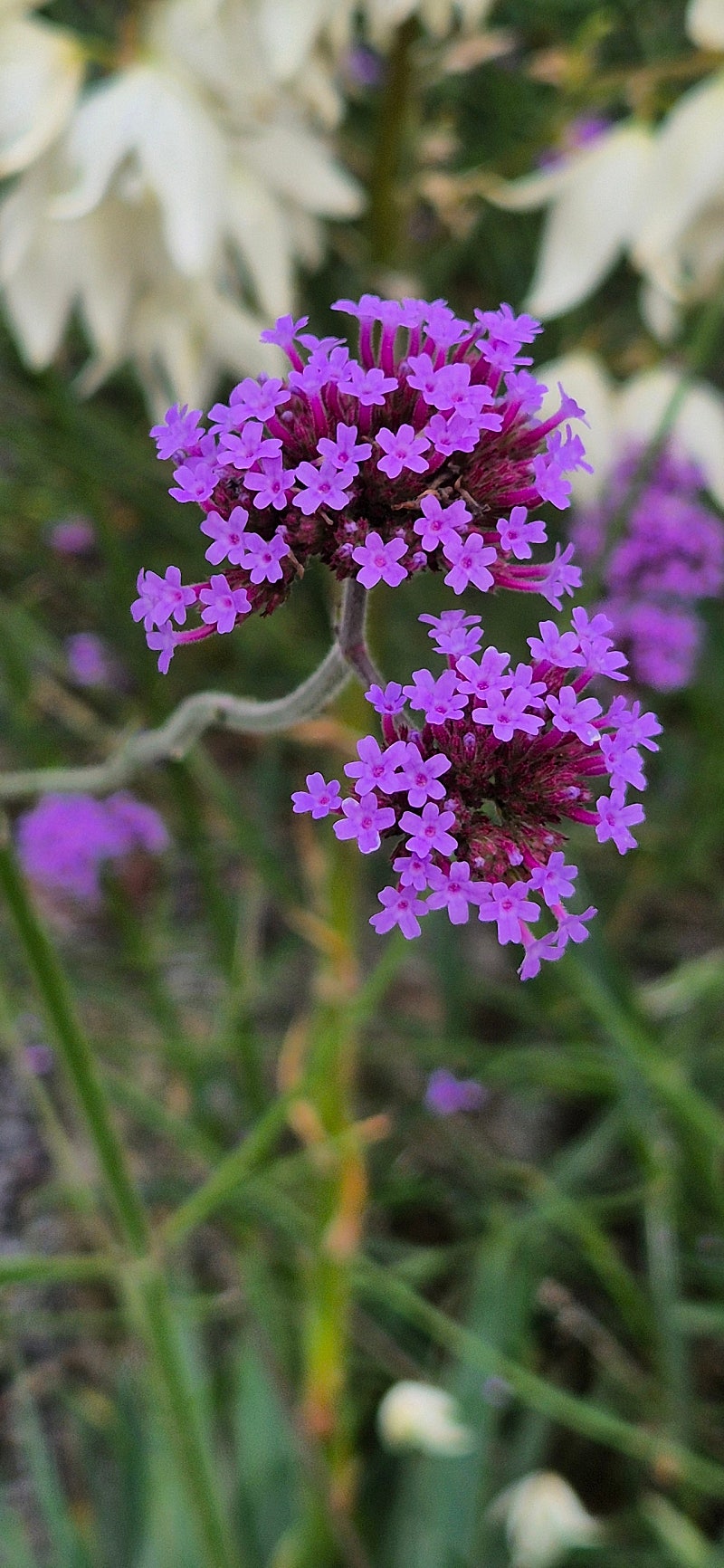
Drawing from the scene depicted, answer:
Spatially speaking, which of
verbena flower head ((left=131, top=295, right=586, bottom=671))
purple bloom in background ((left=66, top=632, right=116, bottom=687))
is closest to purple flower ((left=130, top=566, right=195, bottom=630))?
verbena flower head ((left=131, top=295, right=586, bottom=671))

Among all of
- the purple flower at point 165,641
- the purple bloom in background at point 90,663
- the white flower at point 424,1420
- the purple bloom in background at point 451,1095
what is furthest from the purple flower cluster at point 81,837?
the purple flower at point 165,641

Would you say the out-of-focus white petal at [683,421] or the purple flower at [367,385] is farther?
the out-of-focus white petal at [683,421]

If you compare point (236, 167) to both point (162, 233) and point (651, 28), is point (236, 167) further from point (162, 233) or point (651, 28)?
point (651, 28)

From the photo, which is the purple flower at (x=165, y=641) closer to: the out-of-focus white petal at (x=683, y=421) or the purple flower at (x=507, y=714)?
the purple flower at (x=507, y=714)

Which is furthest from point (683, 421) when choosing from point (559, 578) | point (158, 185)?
point (559, 578)

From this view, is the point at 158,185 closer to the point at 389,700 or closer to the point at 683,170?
the point at 683,170

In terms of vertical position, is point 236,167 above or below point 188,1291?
above

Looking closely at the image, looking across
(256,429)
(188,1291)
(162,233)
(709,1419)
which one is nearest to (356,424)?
(256,429)
